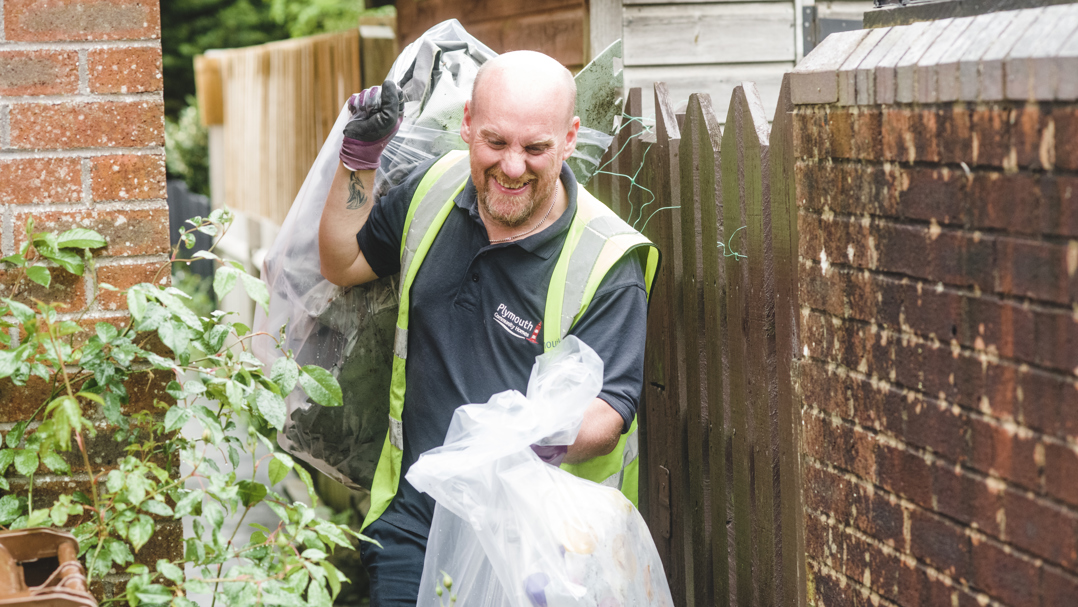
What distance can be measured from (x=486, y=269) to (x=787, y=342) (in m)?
0.82

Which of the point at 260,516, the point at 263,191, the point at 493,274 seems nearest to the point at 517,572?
the point at 493,274

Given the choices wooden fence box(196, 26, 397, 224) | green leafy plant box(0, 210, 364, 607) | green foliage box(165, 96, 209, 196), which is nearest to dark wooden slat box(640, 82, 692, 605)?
green leafy plant box(0, 210, 364, 607)

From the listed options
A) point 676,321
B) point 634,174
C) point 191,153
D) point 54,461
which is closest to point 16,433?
point 54,461

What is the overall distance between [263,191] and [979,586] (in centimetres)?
874

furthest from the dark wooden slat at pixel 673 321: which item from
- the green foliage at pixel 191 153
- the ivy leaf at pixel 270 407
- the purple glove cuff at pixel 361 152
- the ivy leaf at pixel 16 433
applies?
the green foliage at pixel 191 153

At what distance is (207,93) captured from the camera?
516 inches

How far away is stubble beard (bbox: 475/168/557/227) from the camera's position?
8.68ft

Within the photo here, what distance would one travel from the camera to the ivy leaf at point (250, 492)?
205cm

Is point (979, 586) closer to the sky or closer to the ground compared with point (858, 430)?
closer to the ground

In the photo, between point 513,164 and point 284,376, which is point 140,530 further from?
point 513,164

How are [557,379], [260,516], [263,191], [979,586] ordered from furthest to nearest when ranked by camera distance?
[263,191], [260,516], [557,379], [979,586]

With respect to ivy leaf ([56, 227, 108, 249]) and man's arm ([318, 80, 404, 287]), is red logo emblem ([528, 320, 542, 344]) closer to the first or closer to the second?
man's arm ([318, 80, 404, 287])

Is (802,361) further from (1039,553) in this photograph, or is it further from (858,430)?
(1039,553)

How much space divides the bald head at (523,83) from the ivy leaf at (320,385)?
870 millimetres
